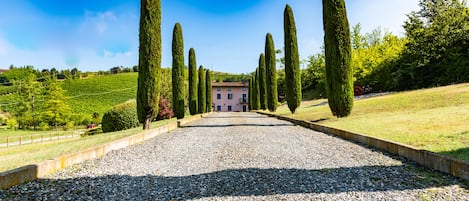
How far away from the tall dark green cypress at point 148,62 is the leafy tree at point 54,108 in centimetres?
3047

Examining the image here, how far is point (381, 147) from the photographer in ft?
20.8

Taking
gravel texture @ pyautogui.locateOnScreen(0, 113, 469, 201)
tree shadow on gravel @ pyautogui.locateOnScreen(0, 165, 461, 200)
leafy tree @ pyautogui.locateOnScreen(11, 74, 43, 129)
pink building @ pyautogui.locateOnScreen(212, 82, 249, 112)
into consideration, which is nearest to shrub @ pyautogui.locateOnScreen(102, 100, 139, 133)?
gravel texture @ pyautogui.locateOnScreen(0, 113, 469, 201)

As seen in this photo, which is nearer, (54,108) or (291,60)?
(291,60)

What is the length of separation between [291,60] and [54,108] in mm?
30555

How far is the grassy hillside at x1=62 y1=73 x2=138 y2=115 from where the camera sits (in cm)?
5133

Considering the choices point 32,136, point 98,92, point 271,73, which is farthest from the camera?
point 98,92

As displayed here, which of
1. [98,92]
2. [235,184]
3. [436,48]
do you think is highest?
[436,48]

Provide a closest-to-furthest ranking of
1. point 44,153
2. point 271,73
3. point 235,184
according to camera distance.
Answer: point 235,184, point 44,153, point 271,73

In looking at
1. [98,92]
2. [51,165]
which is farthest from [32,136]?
[98,92]

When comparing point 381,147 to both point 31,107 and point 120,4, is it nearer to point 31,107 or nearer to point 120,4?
point 120,4

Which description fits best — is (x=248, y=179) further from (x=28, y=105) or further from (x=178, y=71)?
(x=28, y=105)

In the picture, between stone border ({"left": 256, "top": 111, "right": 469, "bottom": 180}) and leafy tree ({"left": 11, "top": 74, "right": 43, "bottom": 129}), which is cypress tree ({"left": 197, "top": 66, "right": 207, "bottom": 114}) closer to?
leafy tree ({"left": 11, "top": 74, "right": 43, "bottom": 129})

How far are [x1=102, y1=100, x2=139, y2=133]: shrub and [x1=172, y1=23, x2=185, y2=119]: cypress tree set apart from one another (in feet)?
13.7

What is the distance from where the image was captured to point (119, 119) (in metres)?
17.1
